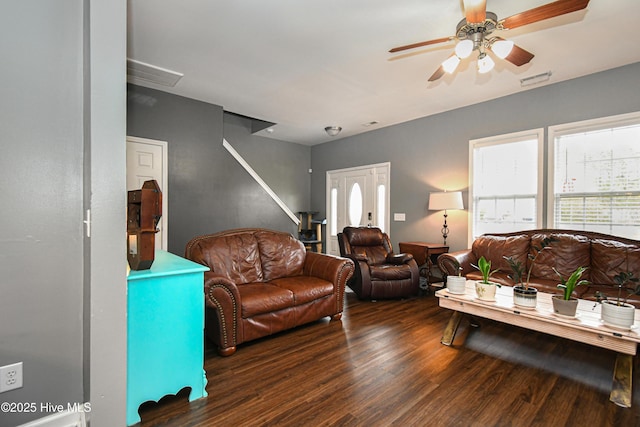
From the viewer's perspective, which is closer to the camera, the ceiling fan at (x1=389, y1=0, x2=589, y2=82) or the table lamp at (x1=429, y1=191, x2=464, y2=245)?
the ceiling fan at (x1=389, y1=0, x2=589, y2=82)

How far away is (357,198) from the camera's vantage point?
244 inches

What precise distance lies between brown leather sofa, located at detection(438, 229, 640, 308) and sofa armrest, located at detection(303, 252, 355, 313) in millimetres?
1312

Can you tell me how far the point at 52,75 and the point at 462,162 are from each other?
4.64 m

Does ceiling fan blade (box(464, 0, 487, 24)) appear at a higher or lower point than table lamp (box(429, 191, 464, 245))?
higher

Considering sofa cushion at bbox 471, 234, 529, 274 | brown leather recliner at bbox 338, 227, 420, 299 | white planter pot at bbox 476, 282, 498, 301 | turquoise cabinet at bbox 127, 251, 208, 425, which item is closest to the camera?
turquoise cabinet at bbox 127, 251, 208, 425

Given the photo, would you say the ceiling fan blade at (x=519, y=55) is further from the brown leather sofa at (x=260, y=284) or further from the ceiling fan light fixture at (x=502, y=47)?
the brown leather sofa at (x=260, y=284)

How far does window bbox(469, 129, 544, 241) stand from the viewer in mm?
3920

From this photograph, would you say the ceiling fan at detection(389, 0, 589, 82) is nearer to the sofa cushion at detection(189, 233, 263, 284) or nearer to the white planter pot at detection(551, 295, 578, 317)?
the white planter pot at detection(551, 295, 578, 317)

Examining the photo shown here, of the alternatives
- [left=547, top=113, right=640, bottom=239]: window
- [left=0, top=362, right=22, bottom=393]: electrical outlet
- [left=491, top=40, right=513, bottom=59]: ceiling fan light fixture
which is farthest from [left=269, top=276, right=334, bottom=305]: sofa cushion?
[left=547, top=113, right=640, bottom=239]: window

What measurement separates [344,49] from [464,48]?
1.18 meters

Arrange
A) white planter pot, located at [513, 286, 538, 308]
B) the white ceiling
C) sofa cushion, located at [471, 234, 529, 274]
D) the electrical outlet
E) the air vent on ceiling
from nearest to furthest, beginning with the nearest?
the electrical outlet → white planter pot, located at [513, 286, 538, 308] → the white ceiling → the air vent on ceiling → sofa cushion, located at [471, 234, 529, 274]

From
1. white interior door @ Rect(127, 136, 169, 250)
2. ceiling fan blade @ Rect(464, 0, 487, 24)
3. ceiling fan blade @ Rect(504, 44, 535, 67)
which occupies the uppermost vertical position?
ceiling fan blade @ Rect(464, 0, 487, 24)

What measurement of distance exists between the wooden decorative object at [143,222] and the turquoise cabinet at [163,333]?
0.08m

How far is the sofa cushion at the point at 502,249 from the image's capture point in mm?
3533
